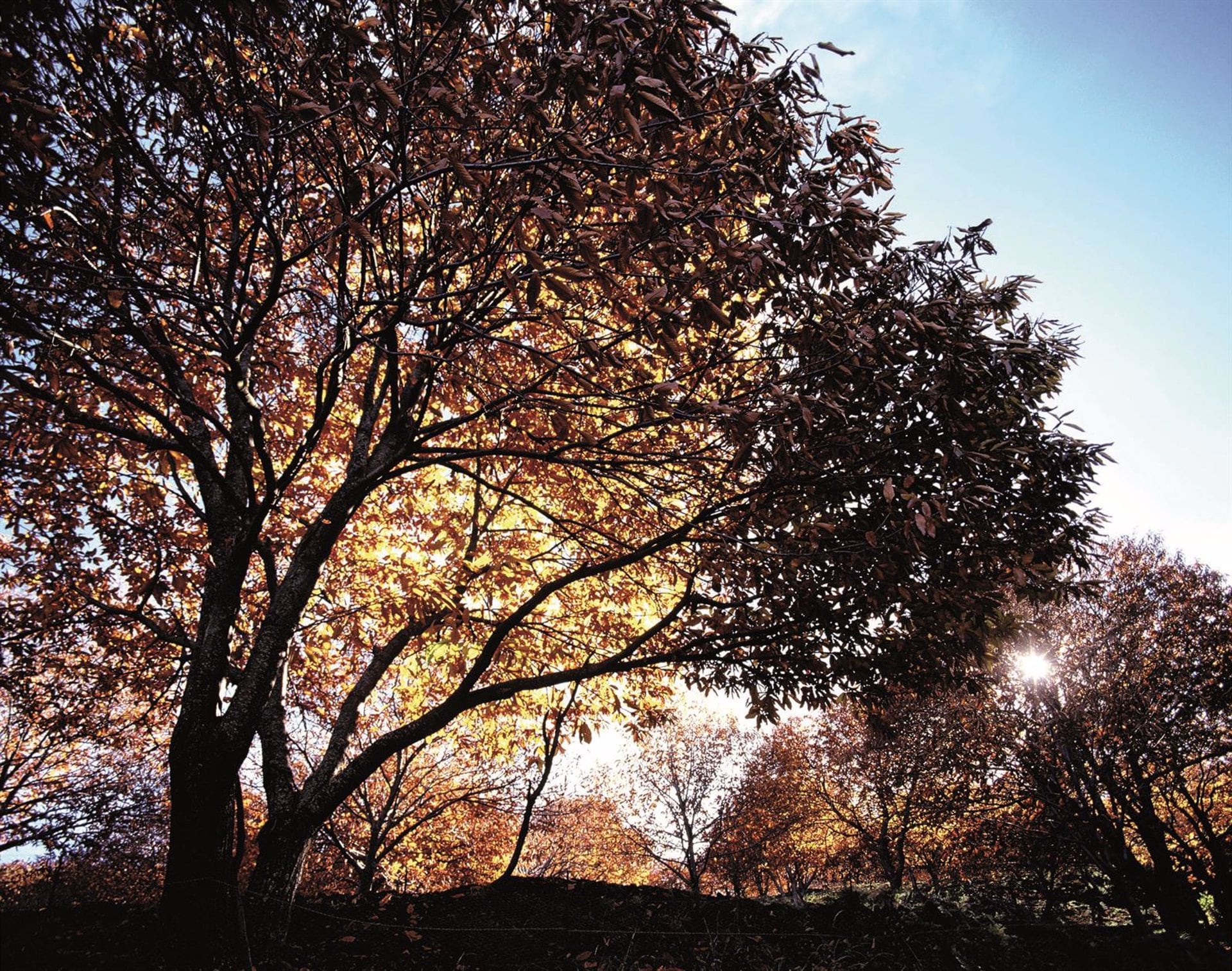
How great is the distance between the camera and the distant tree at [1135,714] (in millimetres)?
9672

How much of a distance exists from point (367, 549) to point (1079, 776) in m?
11.9

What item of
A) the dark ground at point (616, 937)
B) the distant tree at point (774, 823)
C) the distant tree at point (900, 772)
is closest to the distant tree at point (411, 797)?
the dark ground at point (616, 937)

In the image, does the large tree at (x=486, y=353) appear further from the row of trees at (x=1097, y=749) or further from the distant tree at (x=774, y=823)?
the distant tree at (x=774, y=823)

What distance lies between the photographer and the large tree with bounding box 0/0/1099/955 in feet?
10.0

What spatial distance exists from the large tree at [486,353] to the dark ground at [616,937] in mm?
810

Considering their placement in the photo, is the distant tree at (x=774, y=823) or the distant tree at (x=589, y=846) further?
the distant tree at (x=589, y=846)

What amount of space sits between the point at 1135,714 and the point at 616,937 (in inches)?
434

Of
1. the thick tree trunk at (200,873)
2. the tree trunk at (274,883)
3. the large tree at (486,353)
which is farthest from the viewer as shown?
the tree trunk at (274,883)

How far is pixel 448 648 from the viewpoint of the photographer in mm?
6625

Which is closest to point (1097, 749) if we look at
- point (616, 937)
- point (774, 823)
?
point (616, 937)

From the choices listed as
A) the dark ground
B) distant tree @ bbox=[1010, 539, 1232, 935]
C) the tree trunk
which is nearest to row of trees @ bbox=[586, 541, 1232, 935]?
distant tree @ bbox=[1010, 539, 1232, 935]

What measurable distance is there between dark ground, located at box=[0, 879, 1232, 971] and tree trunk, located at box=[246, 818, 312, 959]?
242 mm

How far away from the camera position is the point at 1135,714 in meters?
10.8

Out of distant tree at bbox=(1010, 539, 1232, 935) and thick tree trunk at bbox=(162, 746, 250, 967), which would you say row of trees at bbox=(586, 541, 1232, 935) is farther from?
thick tree trunk at bbox=(162, 746, 250, 967)
